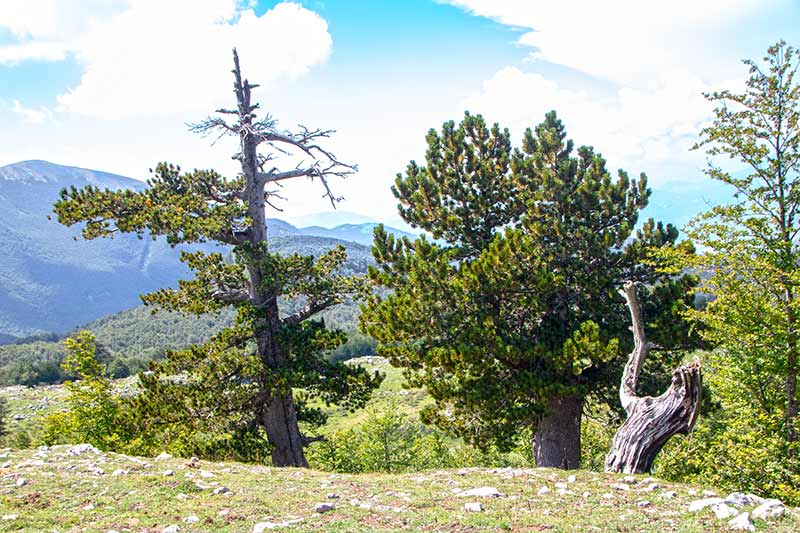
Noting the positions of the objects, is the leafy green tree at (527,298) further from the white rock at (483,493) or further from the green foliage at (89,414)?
the green foliage at (89,414)

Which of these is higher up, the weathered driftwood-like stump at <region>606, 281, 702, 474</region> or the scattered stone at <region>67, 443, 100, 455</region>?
the weathered driftwood-like stump at <region>606, 281, 702, 474</region>

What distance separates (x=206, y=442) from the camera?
19578 mm

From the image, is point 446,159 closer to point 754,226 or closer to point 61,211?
point 754,226

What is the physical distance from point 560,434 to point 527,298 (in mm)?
4681

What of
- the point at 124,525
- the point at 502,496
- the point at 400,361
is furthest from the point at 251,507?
the point at 400,361

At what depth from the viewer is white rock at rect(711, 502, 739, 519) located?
795 cm

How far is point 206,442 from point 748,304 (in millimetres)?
16932

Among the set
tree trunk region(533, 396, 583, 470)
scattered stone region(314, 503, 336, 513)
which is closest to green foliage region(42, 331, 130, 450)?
tree trunk region(533, 396, 583, 470)

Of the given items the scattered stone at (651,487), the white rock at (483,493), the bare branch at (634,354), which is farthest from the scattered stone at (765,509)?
the bare branch at (634,354)

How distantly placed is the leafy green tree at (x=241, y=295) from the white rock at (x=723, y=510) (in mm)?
13734

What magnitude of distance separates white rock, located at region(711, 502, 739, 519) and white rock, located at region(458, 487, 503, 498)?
126 inches

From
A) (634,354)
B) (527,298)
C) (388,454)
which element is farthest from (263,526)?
(388,454)

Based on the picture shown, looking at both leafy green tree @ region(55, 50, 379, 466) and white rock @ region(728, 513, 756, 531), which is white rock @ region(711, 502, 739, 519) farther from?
leafy green tree @ region(55, 50, 379, 466)

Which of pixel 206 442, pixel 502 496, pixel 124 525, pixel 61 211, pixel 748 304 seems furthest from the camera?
pixel 206 442
